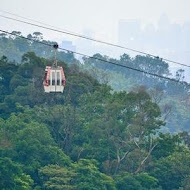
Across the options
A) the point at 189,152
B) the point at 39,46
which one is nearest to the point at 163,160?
the point at 189,152

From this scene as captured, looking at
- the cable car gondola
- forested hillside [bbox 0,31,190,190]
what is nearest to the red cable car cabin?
the cable car gondola

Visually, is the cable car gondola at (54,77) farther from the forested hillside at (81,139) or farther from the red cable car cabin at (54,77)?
the forested hillside at (81,139)

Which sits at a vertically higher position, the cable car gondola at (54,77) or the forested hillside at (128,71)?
the forested hillside at (128,71)

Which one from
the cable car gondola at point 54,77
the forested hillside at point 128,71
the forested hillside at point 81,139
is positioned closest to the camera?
the cable car gondola at point 54,77

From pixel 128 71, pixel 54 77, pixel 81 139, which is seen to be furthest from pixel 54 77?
pixel 128 71

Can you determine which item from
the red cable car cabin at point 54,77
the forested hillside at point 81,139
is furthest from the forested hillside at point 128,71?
the red cable car cabin at point 54,77

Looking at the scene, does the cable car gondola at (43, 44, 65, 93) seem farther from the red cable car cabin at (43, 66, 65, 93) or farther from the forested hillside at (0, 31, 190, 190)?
the forested hillside at (0, 31, 190, 190)

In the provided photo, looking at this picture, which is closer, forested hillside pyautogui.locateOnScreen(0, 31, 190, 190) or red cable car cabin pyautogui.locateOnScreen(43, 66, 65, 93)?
red cable car cabin pyautogui.locateOnScreen(43, 66, 65, 93)

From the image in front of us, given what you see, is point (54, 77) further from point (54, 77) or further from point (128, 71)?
point (128, 71)

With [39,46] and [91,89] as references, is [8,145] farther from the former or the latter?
[39,46]
